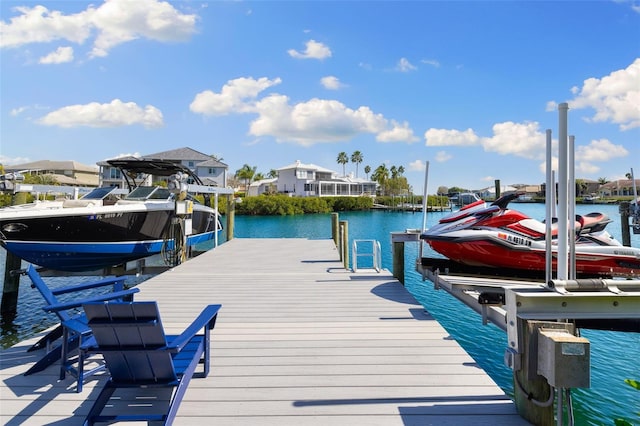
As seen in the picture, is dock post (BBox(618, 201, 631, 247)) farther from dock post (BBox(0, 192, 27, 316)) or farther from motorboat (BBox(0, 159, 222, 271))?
dock post (BBox(0, 192, 27, 316))

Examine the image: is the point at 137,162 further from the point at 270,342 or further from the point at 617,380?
the point at 617,380

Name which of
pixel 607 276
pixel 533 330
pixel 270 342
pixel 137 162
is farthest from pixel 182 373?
pixel 137 162

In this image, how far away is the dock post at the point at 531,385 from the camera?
8.02ft

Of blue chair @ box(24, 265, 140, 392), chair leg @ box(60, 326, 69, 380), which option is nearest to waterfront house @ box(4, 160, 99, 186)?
blue chair @ box(24, 265, 140, 392)

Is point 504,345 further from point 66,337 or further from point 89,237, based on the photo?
point 89,237

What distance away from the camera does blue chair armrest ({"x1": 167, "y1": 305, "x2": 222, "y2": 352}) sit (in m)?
2.55

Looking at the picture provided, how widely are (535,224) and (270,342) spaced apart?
517cm

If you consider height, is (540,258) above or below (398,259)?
above

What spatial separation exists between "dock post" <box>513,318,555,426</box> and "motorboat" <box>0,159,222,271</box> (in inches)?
373

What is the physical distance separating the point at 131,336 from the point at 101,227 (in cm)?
818

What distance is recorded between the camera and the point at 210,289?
6.86 meters

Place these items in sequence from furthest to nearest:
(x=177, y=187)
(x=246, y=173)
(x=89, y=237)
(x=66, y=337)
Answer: (x=246, y=173) < (x=177, y=187) < (x=89, y=237) < (x=66, y=337)

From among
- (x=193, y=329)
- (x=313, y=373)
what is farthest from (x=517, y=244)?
(x=193, y=329)

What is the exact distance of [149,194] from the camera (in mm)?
11375
